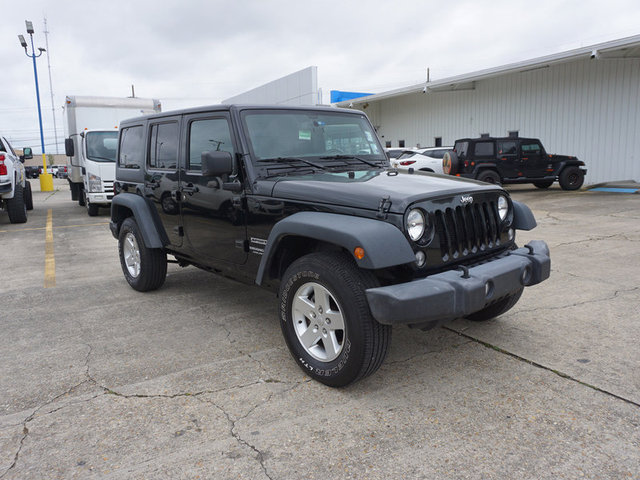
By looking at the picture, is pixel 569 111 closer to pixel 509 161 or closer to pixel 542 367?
pixel 509 161

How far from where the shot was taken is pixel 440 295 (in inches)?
108

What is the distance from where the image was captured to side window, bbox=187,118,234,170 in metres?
4.03

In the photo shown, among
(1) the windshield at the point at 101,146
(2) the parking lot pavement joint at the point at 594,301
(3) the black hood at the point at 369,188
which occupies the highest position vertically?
(1) the windshield at the point at 101,146

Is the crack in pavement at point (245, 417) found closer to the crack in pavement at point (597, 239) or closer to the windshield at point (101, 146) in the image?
the crack in pavement at point (597, 239)

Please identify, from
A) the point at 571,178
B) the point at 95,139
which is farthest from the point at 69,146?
the point at 571,178

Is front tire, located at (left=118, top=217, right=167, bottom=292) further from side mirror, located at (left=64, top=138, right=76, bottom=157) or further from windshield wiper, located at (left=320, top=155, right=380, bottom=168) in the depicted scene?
side mirror, located at (left=64, top=138, right=76, bottom=157)

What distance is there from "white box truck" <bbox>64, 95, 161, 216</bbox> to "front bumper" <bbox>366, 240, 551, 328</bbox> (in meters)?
10.9

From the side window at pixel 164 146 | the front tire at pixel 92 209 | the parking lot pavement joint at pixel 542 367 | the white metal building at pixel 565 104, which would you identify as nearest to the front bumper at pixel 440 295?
the parking lot pavement joint at pixel 542 367

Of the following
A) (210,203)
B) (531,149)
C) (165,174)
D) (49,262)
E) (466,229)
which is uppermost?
(531,149)

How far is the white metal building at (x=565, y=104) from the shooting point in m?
16.9

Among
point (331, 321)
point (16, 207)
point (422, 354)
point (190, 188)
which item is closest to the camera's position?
point (331, 321)

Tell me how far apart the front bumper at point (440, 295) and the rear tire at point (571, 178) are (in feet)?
A: 48.7

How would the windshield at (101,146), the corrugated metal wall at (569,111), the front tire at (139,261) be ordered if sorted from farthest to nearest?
the corrugated metal wall at (569,111) < the windshield at (101,146) < the front tire at (139,261)

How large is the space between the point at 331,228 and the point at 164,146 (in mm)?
2598
